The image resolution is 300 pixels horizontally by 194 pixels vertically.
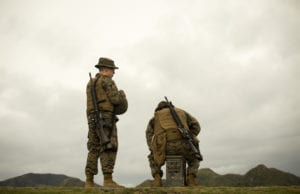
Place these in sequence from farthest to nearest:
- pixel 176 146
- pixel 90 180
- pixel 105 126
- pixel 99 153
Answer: pixel 176 146
pixel 99 153
pixel 105 126
pixel 90 180

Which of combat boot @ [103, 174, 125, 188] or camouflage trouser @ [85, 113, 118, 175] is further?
camouflage trouser @ [85, 113, 118, 175]

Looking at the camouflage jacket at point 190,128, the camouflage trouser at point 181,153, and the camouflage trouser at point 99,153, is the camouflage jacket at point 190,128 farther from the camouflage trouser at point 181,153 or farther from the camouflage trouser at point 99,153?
the camouflage trouser at point 99,153

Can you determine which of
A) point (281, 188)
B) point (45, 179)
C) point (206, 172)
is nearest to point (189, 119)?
point (281, 188)

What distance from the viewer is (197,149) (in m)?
13.9

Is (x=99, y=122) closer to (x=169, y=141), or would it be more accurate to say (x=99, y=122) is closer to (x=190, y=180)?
(x=169, y=141)

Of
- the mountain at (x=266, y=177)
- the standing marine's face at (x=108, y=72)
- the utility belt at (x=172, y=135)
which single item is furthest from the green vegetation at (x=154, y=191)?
the mountain at (x=266, y=177)

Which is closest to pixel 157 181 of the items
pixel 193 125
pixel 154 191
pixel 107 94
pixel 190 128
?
pixel 190 128

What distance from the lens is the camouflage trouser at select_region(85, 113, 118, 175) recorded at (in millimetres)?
11875

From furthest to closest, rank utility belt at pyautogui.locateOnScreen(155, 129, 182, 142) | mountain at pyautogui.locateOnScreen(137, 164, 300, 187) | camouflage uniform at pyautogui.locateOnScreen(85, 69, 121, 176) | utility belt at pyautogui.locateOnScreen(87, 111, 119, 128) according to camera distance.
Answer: mountain at pyautogui.locateOnScreen(137, 164, 300, 187)
utility belt at pyautogui.locateOnScreen(155, 129, 182, 142)
utility belt at pyautogui.locateOnScreen(87, 111, 119, 128)
camouflage uniform at pyautogui.locateOnScreen(85, 69, 121, 176)

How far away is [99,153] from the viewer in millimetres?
12250

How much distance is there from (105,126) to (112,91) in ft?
3.54

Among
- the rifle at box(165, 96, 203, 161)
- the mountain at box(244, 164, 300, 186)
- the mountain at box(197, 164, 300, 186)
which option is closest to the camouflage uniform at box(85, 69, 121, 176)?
the rifle at box(165, 96, 203, 161)

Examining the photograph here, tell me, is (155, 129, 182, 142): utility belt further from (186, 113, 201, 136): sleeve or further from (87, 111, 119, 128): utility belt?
(87, 111, 119, 128): utility belt

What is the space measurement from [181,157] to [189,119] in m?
1.60
